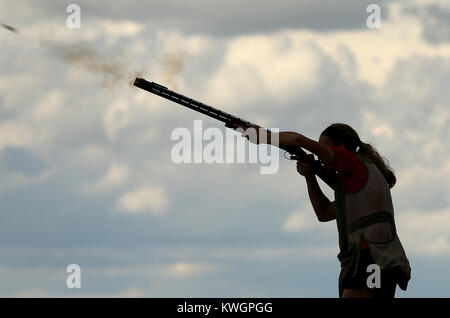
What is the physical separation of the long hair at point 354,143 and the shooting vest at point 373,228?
0.22 m

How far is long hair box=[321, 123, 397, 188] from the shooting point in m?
17.2

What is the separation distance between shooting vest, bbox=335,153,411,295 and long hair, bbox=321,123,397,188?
0.22 m

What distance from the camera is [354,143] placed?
1722cm

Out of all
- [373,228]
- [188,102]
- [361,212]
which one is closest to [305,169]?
[361,212]

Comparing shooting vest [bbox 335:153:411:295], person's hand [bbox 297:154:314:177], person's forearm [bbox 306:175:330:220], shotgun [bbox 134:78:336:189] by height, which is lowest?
shooting vest [bbox 335:153:411:295]

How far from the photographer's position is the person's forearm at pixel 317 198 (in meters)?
18.7

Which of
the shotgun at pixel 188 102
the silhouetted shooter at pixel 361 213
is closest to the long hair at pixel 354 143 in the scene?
the silhouetted shooter at pixel 361 213

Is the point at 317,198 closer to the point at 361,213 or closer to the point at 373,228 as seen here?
the point at 361,213

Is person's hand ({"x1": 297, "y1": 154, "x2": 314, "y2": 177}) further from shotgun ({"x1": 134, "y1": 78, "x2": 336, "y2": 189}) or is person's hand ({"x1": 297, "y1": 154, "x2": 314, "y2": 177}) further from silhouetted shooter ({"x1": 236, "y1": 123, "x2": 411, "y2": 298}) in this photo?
shotgun ({"x1": 134, "y1": 78, "x2": 336, "y2": 189})

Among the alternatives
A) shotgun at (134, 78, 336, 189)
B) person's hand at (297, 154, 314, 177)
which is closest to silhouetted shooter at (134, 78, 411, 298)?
person's hand at (297, 154, 314, 177)

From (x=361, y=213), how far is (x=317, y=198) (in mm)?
2019

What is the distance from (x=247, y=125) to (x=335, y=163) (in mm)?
4023
